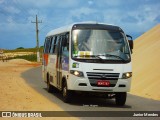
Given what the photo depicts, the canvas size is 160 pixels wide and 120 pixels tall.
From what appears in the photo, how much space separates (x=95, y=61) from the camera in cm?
1555

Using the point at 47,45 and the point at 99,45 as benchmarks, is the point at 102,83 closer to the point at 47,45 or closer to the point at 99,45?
the point at 99,45

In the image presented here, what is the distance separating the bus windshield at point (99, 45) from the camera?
15.8 meters

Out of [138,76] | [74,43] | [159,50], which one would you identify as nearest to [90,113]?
→ [74,43]

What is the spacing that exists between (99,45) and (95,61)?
0.80 m

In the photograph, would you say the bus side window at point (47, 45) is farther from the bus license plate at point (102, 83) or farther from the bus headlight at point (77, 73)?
the bus license plate at point (102, 83)

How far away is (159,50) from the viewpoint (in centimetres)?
3641

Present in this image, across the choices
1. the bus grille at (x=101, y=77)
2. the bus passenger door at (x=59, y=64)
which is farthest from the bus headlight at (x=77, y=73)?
the bus passenger door at (x=59, y=64)

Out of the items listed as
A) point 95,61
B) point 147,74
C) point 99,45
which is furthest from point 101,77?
point 147,74

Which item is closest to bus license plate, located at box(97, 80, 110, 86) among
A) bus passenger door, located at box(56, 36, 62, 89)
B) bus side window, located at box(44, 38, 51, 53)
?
bus passenger door, located at box(56, 36, 62, 89)

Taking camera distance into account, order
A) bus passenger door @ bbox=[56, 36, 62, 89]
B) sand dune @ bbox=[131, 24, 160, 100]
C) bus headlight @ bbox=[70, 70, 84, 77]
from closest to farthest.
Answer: bus headlight @ bbox=[70, 70, 84, 77] < bus passenger door @ bbox=[56, 36, 62, 89] < sand dune @ bbox=[131, 24, 160, 100]

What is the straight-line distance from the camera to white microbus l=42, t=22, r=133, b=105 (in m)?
15.4

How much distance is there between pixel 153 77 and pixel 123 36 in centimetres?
1111

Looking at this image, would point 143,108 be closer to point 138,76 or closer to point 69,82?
point 69,82

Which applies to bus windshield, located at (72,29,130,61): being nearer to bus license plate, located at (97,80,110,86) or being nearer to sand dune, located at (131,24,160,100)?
bus license plate, located at (97,80,110,86)
